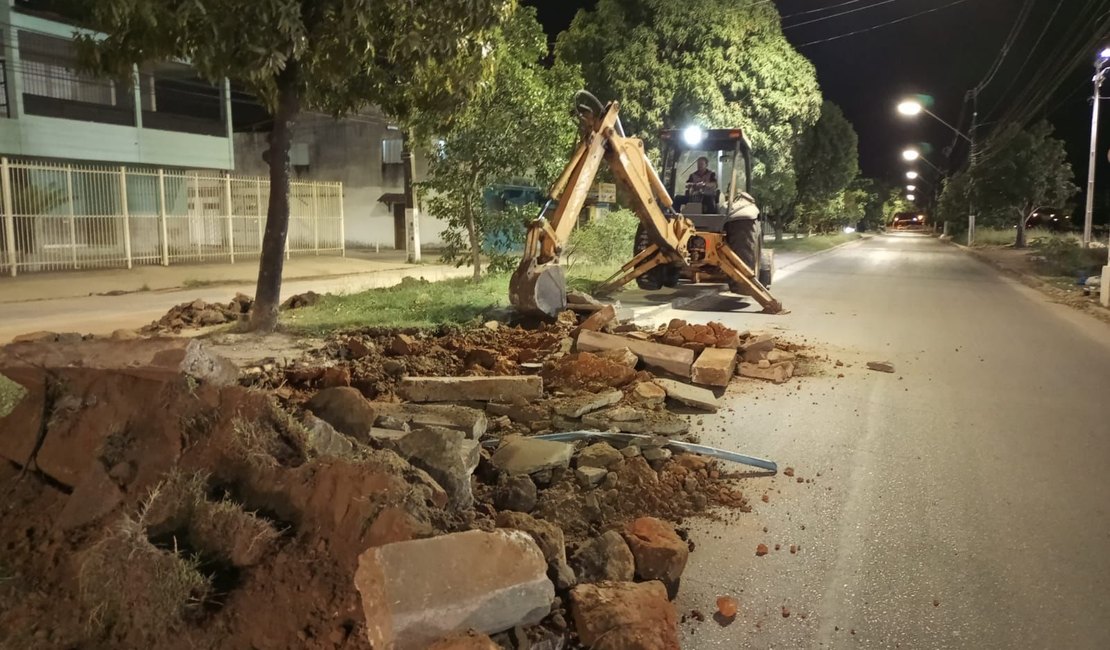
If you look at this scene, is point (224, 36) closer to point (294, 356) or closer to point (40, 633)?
point (294, 356)

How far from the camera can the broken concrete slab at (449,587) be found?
3.26m

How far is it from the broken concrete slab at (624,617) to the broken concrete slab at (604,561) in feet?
0.54

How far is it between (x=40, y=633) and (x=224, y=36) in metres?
6.40

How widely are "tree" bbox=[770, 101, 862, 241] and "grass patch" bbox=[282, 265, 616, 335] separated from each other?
3010 centimetres

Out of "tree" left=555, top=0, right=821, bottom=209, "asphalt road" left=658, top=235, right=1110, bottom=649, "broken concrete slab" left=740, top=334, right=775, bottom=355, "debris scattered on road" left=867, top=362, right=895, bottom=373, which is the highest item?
"tree" left=555, top=0, right=821, bottom=209

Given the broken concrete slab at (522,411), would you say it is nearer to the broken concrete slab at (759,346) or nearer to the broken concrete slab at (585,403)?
the broken concrete slab at (585,403)

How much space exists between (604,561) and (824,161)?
4262 cm

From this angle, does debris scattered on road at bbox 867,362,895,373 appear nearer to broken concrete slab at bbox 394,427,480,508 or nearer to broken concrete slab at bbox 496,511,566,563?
broken concrete slab at bbox 394,427,480,508

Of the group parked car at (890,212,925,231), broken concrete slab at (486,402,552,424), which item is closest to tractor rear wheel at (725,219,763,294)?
broken concrete slab at (486,402,552,424)

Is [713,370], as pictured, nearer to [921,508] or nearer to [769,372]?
[769,372]

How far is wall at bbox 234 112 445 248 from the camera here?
33.0 m

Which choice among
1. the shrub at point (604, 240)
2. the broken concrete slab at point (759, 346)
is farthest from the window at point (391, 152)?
the broken concrete slab at point (759, 346)

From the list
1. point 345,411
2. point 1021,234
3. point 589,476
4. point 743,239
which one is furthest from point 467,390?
point 1021,234

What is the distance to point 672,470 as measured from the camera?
560 cm
